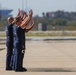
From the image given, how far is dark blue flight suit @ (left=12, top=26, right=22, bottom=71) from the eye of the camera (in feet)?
51.5

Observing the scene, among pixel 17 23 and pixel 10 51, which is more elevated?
pixel 17 23

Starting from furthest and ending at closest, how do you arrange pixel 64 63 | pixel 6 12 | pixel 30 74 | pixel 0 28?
pixel 6 12, pixel 0 28, pixel 64 63, pixel 30 74

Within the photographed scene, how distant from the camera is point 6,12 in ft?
554

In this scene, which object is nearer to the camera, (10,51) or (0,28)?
(10,51)

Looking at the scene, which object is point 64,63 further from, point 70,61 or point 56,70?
point 56,70

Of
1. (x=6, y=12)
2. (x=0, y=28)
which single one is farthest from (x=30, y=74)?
(x=6, y=12)

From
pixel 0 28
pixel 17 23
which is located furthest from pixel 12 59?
pixel 0 28

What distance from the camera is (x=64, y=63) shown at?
62.3 feet

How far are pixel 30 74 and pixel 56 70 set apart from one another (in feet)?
5.17

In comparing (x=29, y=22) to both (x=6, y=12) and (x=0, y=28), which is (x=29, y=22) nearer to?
(x=0, y=28)

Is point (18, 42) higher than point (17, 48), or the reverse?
point (18, 42)

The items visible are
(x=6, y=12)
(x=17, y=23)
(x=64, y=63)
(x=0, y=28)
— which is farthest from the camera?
(x=6, y=12)

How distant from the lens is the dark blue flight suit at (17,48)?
15.7 metres

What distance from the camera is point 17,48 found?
15.8m
